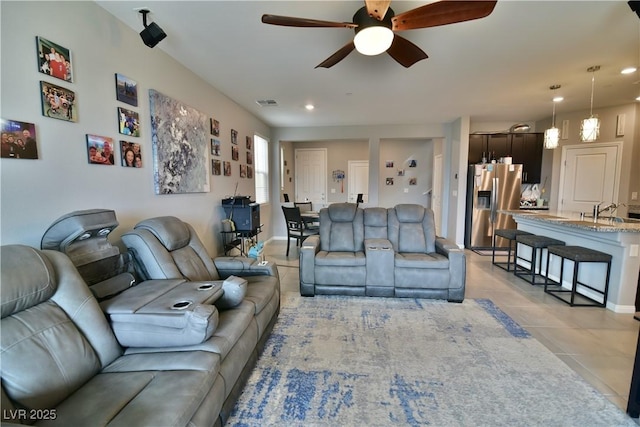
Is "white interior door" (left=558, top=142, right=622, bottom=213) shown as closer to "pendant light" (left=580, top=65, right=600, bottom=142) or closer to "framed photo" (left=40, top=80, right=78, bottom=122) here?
"pendant light" (left=580, top=65, right=600, bottom=142)

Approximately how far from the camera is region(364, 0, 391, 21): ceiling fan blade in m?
1.67

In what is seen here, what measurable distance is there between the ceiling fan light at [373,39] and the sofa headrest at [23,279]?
2.31 meters

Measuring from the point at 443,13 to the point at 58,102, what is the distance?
2.50m

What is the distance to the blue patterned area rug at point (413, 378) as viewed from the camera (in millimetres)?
1588

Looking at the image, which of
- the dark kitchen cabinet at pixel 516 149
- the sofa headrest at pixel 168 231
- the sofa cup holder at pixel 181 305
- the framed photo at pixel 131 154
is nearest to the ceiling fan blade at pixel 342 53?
the framed photo at pixel 131 154

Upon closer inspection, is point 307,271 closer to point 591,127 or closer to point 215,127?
point 215,127

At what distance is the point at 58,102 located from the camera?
175 cm

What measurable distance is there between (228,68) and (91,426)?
10.6 ft

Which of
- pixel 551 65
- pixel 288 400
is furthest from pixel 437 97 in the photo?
pixel 288 400

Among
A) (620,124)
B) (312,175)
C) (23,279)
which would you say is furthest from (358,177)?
(23,279)

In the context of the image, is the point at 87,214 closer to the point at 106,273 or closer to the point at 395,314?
the point at 106,273

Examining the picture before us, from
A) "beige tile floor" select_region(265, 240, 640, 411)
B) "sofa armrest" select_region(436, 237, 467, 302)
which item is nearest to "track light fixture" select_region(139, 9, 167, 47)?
"beige tile floor" select_region(265, 240, 640, 411)

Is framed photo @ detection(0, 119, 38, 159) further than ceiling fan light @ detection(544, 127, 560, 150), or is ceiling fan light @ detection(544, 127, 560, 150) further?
ceiling fan light @ detection(544, 127, 560, 150)

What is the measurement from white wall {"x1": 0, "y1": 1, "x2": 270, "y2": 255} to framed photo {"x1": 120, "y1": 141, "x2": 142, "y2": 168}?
0.16 feet
